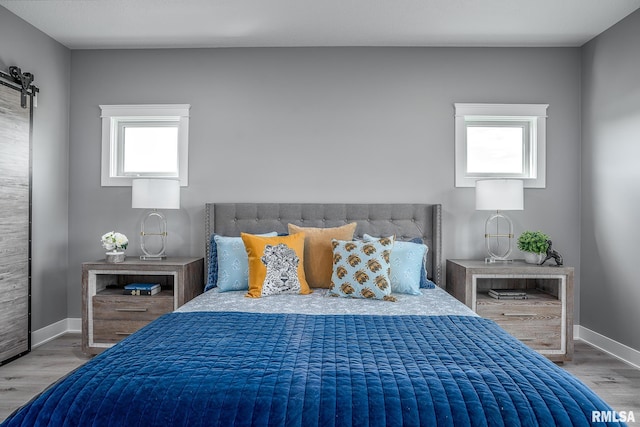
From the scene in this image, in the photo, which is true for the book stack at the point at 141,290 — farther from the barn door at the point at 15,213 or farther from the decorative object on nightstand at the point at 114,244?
the barn door at the point at 15,213

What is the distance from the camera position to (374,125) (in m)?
3.97

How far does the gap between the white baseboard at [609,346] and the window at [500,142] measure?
1.41m

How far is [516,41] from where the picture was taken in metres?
3.82

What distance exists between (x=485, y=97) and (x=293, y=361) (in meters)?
3.31

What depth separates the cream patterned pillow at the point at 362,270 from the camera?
2.92 meters

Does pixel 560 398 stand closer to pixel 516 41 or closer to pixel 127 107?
pixel 516 41

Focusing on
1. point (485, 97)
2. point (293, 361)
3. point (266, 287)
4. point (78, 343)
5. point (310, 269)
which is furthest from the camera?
point (485, 97)

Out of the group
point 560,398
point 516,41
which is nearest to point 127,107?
point 516,41

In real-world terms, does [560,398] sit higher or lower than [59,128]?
lower

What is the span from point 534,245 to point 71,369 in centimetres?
381

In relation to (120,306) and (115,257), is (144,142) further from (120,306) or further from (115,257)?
(120,306)

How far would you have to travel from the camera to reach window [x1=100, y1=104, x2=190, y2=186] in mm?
4000

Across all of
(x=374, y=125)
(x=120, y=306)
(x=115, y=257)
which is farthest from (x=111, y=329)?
(x=374, y=125)

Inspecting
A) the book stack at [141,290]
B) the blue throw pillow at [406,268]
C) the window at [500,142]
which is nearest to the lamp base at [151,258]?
the book stack at [141,290]
